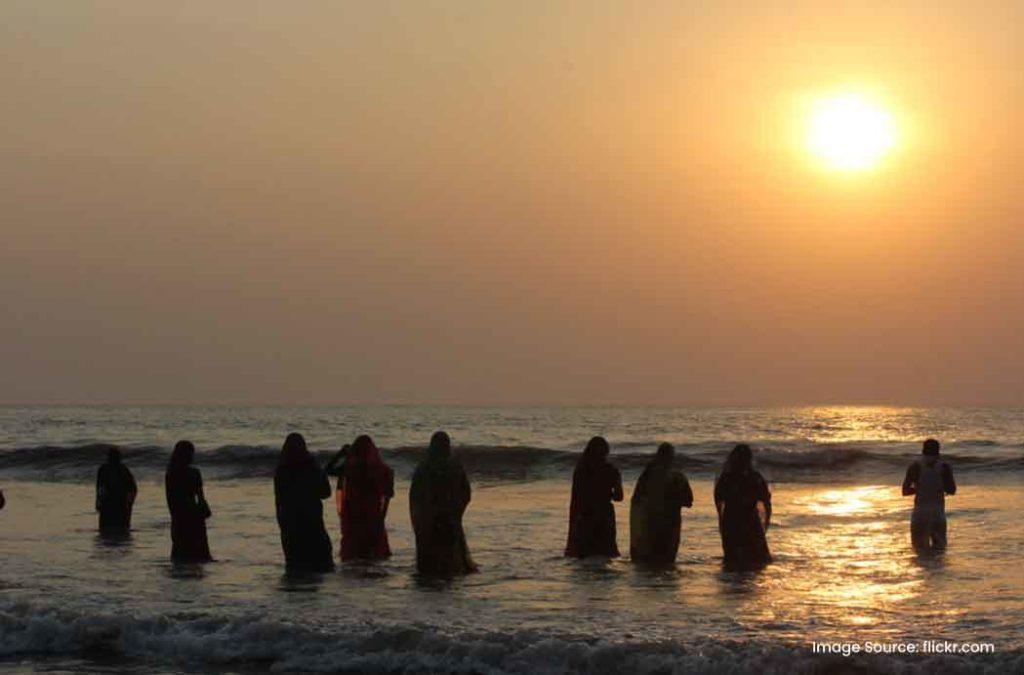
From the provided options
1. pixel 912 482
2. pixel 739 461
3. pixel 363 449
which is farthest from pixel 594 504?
pixel 912 482

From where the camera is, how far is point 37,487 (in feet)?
124

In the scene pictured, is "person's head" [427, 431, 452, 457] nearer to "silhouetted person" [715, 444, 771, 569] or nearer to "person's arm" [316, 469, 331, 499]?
"person's arm" [316, 469, 331, 499]

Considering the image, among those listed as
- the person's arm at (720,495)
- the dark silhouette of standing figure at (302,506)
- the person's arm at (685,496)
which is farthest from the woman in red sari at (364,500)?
the person's arm at (720,495)

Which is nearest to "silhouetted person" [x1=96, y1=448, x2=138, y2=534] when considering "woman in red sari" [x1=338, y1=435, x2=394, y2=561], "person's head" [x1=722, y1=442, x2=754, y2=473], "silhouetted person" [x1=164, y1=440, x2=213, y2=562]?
"silhouetted person" [x1=164, y1=440, x2=213, y2=562]

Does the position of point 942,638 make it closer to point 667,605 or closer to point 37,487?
point 667,605

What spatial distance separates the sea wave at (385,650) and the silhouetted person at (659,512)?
5.56 metres

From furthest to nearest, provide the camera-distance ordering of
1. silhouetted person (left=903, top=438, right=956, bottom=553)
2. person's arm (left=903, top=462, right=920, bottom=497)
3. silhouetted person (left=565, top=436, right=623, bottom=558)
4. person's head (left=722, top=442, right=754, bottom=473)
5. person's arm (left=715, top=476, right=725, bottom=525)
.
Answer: silhouetted person (left=903, top=438, right=956, bottom=553)
person's arm (left=903, top=462, right=920, bottom=497)
silhouetted person (left=565, top=436, right=623, bottom=558)
person's arm (left=715, top=476, right=725, bottom=525)
person's head (left=722, top=442, right=754, bottom=473)

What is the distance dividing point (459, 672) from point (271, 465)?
116 feet

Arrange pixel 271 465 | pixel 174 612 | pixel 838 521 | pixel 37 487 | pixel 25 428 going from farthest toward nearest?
1. pixel 25 428
2. pixel 271 465
3. pixel 37 487
4. pixel 838 521
5. pixel 174 612

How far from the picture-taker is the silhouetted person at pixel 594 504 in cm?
1903

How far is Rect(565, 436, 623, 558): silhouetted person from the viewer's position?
19031 millimetres

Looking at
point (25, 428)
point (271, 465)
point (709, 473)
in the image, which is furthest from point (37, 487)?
point (25, 428)

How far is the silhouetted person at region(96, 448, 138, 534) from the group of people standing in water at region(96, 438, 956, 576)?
4.14 metres

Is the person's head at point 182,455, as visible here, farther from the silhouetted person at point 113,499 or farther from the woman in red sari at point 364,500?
the silhouetted person at point 113,499
